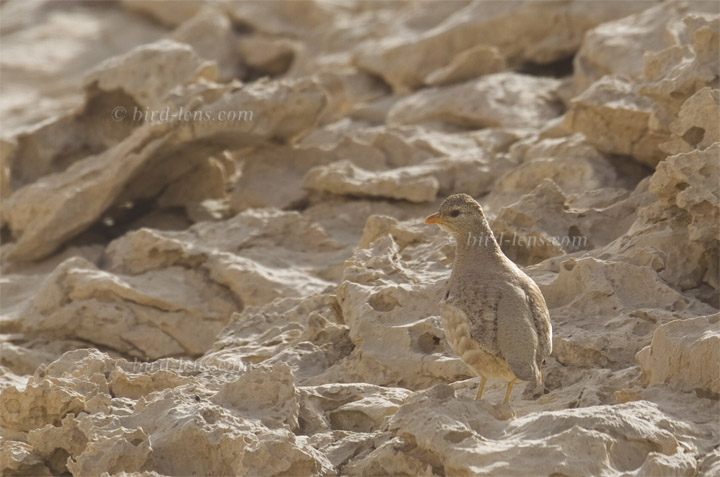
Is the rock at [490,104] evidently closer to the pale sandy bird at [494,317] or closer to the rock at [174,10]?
the pale sandy bird at [494,317]

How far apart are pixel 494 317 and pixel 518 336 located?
0.19 m

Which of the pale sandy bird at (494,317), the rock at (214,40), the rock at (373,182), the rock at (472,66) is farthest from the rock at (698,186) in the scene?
the rock at (214,40)

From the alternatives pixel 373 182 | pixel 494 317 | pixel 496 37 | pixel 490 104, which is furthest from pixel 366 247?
pixel 496 37

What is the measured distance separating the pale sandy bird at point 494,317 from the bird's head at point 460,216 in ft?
0.39

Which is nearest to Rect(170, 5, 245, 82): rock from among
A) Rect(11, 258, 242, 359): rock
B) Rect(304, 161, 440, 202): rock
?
Rect(304, 161, 440, 202): rock

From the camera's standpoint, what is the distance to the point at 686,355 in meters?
5.93

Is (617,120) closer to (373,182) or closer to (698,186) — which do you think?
(373,182)

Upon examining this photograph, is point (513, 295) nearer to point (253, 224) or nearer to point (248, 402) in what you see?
point (248, 402)

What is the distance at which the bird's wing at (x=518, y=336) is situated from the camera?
234 inches

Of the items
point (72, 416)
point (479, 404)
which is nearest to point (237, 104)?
point (72, 416)

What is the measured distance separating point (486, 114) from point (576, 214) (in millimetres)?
4031

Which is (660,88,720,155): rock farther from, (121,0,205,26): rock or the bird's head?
(121,0,205,26): rock

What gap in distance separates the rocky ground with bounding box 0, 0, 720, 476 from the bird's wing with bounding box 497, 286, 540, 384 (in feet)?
1.09

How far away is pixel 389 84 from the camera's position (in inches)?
583
